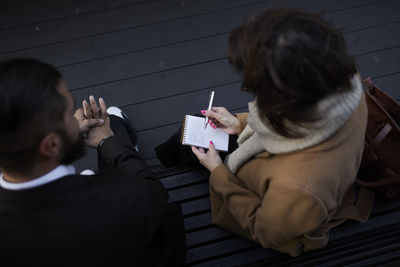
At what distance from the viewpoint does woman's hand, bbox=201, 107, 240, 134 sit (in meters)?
1.43

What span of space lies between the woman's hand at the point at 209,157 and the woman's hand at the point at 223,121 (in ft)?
0.33

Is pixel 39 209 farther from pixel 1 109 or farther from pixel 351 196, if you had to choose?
pixel 351 196

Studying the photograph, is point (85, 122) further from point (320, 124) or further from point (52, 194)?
point (320, 124)

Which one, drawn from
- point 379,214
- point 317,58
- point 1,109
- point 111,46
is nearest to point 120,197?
point 1,109

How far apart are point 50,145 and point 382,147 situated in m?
1.09

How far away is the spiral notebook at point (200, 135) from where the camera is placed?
1.40 m

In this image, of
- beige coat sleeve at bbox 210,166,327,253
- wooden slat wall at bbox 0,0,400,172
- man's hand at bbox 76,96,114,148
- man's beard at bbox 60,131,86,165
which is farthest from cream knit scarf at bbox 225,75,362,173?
wooden slat wall at bbox 0,0,400,172

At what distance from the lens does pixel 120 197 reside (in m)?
0.92

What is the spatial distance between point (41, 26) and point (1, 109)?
65.3 inches

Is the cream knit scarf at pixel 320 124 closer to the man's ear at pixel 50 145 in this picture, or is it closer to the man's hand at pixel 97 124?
the man's ear at pixel 50 145

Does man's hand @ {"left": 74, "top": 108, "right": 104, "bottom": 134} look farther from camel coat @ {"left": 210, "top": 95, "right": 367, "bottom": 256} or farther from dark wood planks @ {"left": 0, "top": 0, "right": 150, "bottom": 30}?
dark wood planks @ {"left": 0, "top": 0, "right": 150, "bottom": 30}

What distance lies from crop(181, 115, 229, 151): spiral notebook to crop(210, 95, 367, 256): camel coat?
312 millimetres

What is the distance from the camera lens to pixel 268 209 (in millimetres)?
955

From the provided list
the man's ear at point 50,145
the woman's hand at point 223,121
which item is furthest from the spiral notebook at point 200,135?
the man's ear at point 50,145
